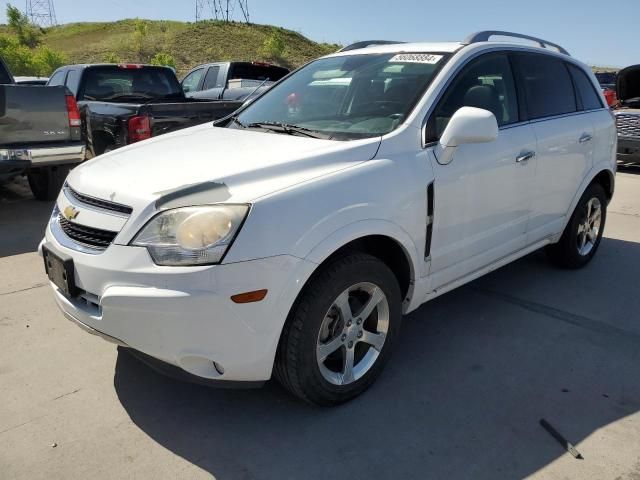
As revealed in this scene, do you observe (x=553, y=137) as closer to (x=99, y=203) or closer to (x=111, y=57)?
(x=99, y=203)

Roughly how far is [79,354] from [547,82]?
3727 millimetres

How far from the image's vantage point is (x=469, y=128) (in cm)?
281

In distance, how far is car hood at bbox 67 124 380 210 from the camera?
2.37 m

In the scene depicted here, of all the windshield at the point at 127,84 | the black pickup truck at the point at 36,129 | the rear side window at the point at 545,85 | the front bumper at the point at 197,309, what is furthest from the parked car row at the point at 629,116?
the front bumper at the point at 197,309

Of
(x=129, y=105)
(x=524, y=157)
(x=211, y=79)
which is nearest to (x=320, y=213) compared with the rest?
(x=524, y=157)

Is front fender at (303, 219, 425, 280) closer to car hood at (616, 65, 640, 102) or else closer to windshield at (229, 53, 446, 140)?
windshield at (229, 53, 446, 140)

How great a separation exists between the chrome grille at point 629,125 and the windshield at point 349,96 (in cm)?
749

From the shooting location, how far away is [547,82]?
13.5ft

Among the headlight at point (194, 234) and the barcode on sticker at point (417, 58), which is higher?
the barcode on sticker at point (417, 58)

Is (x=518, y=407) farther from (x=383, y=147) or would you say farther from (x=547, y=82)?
(x=547, y=82)

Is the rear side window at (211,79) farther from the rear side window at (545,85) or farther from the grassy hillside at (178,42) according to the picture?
the grassy hillside at (178,42)

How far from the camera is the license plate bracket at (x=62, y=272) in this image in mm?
2508

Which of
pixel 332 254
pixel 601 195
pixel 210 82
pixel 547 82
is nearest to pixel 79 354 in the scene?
pixel 332 254

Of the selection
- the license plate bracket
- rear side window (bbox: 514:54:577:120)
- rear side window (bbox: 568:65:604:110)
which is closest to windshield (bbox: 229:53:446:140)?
rear side window (bbox: 514:54:577:120)
